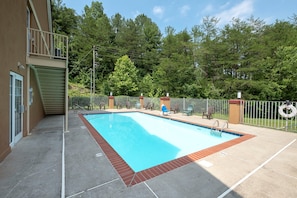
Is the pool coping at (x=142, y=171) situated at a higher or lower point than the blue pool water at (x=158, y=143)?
higher

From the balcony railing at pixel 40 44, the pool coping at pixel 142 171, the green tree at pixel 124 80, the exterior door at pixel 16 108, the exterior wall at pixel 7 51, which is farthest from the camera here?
the green tree at pixel 124 80

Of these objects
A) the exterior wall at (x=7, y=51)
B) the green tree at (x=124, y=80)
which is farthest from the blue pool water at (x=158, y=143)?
the green tree at (x=124, y=80)

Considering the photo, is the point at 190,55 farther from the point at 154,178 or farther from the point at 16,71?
the point at 154,178

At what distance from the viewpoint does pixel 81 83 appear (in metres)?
25.5

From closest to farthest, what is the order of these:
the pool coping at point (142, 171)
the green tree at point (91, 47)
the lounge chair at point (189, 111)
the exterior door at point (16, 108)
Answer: the pool coping at point (142, 171)
the exterior door at point (16, 108)
the lounge chair at point (189, 111)
the green tree at point (91, 47)

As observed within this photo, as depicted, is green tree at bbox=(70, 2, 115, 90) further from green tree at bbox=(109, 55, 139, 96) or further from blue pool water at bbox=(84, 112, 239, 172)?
blue pool water at bbox=(84, 112, 239, 172)

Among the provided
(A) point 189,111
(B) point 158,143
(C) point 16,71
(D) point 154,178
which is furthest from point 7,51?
(A) point 189,111

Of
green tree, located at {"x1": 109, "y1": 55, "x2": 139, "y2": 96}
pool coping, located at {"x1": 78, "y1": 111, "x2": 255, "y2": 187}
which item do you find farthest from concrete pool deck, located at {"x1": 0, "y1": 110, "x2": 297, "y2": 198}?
green tree, located at {"x1": 109, "y1": 55, "x2": 139, "y2": 96}

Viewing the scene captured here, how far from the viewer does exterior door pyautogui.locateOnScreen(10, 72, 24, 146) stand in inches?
165

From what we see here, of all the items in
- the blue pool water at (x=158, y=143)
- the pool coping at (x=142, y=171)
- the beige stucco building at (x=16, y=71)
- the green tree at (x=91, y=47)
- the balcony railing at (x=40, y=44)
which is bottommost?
the blue pool water at (x=158, y=143)

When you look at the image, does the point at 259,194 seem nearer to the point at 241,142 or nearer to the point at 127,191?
the point at 127,191

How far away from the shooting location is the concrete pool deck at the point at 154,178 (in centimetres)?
242

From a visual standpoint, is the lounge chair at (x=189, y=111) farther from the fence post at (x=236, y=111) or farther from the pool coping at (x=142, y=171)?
the pool coping at (x=142, y=171)

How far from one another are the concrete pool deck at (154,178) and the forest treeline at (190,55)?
13652 mm
